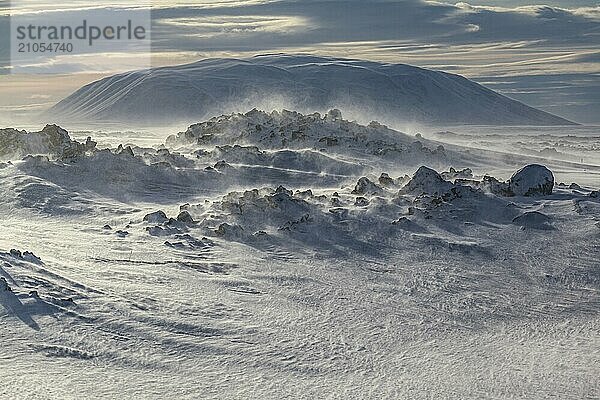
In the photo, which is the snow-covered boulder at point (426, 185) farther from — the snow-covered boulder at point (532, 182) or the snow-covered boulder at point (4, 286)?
the snow-covered boulder at point (4, 286)

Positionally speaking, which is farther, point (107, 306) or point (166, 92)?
point (166, 92)

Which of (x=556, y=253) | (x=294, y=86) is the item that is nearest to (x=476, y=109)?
(x=294, y=86)

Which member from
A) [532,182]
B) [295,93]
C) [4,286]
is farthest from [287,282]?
[295,93]

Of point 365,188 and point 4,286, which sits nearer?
point 4,286

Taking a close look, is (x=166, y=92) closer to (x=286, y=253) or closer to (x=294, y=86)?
(x=294, y=86)

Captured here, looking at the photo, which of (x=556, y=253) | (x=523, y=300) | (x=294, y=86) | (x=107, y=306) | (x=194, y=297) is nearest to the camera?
(x=107, y=306)

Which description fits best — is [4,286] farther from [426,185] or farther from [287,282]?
[426,185]

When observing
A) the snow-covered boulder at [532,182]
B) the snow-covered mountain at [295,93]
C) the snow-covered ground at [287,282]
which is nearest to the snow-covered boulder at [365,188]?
the snow-covered ground at [287,282]

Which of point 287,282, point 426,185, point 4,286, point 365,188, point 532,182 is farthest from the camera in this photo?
point 365,188

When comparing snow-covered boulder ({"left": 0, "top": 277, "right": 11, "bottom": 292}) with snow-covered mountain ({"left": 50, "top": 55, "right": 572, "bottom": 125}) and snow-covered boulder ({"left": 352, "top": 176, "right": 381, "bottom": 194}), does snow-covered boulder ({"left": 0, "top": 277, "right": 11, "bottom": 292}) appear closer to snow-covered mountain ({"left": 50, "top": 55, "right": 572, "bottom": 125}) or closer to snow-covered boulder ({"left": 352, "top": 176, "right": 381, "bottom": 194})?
snow-covered boulder ({"left": 352, "top": 176, "right": 381, "bottom": 194})
